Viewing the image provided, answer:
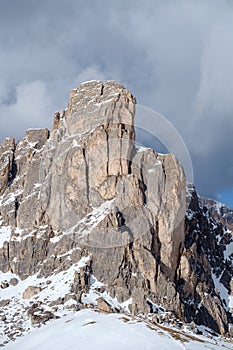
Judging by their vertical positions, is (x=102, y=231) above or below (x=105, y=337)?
above

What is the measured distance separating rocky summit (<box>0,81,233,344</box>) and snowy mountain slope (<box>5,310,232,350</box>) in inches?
694

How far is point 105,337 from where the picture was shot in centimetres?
6856

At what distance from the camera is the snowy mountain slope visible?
65.6 meters

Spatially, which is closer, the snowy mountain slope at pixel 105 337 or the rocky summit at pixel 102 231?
the snowy mountain slope at pixel 105 337

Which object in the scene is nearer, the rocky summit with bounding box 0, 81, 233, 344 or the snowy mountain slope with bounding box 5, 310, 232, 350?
the snowy mountain slope with bounding box 5, 310, 232, 350

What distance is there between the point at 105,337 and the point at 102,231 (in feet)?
172

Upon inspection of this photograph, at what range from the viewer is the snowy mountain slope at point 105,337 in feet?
215

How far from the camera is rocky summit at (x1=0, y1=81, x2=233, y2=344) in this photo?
11138cm

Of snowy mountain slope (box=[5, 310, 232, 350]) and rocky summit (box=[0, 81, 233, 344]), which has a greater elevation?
rocky summit (box=[0, 81, 233, 344])

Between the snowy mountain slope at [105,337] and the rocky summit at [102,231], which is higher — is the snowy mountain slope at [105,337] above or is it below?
below

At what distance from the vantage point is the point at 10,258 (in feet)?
431

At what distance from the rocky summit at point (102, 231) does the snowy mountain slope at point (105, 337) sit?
17623 mm

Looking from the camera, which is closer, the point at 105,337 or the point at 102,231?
the point at 105,337

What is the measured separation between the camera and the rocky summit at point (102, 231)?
111375 millimetres
